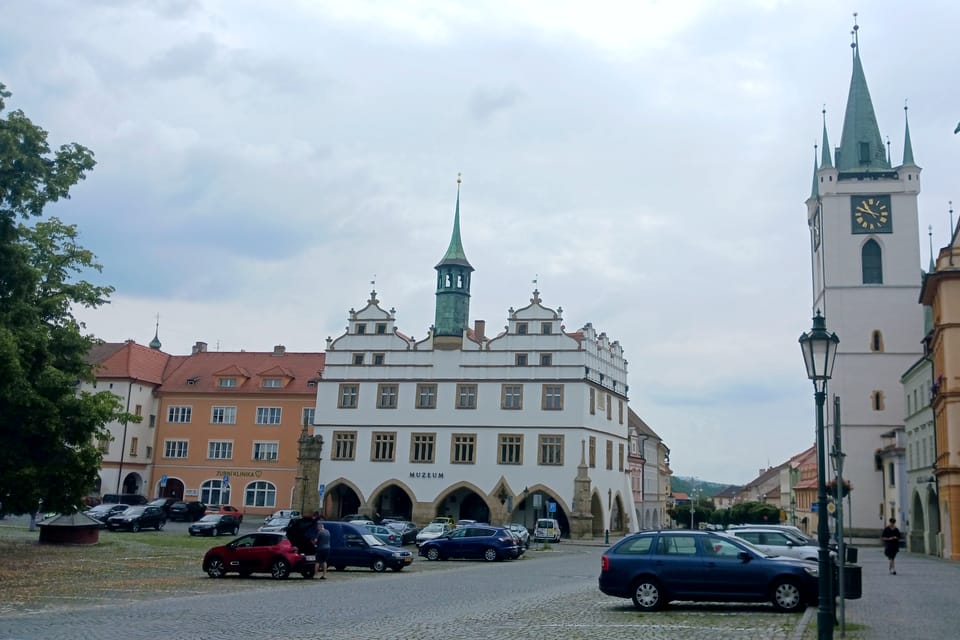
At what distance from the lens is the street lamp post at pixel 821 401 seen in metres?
13.2

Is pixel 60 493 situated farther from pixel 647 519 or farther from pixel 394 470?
pixel 647 519

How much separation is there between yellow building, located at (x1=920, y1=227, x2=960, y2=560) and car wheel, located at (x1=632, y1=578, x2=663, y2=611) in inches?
1089

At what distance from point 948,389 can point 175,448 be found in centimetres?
5508

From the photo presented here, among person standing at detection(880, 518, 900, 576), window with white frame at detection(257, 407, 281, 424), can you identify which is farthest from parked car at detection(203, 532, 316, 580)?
window with white frame at detection(257, 407, 281, 424)

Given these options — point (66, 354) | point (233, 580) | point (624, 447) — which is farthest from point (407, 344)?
point (233, 580)

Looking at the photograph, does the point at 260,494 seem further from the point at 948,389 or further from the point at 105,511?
the point at 948,389

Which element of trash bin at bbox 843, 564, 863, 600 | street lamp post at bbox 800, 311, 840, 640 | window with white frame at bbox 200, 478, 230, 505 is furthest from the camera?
window with white frame at bbox 200, 478, 230, 505

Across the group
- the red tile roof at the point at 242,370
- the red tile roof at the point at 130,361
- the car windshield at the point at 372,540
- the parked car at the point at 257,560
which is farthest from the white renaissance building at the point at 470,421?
the parked car at the point at 257,560

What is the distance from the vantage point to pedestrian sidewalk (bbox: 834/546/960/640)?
1588 cm

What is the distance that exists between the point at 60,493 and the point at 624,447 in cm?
4969

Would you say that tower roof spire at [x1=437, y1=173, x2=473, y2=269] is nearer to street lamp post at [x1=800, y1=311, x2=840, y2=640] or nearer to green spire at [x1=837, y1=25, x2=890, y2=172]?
green spire at [x1=837, y1=25, x2=890, y2=172]

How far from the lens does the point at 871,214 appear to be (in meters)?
75.6

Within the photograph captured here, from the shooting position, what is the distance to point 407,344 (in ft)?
222

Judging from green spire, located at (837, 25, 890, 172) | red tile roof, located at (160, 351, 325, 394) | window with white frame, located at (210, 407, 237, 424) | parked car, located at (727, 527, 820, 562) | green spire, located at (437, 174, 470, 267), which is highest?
green spire, located at (837, 25, 890, 172)
